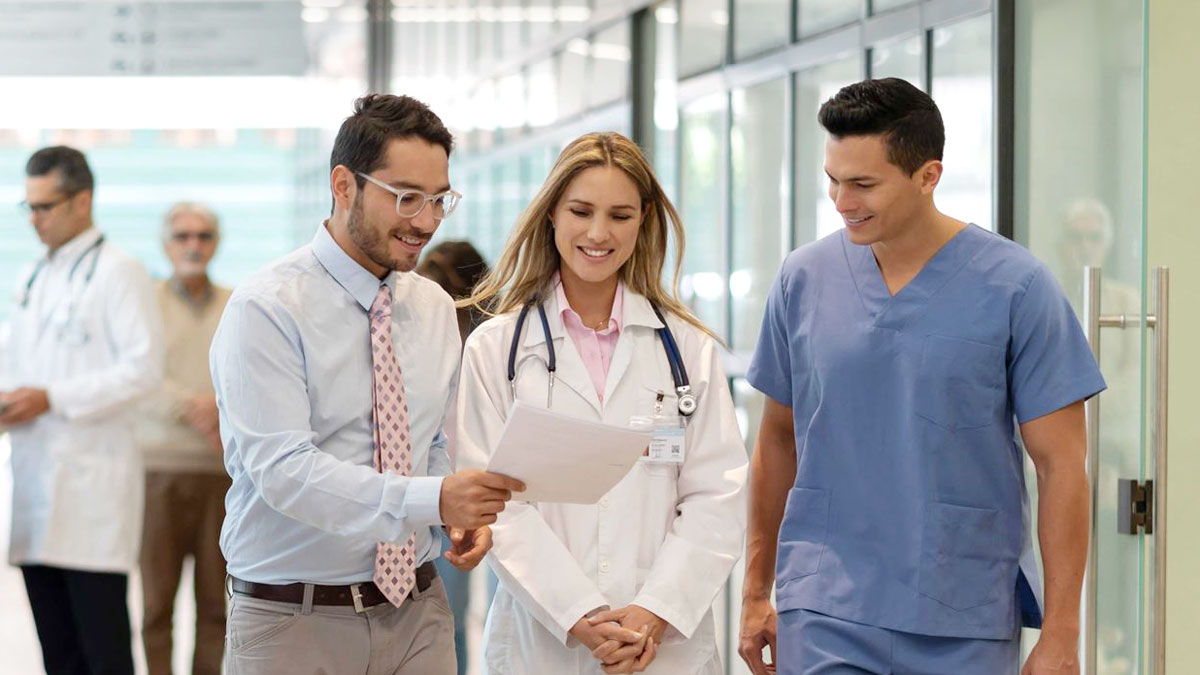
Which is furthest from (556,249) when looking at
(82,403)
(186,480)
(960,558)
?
(186,480)

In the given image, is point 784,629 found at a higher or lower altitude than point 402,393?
lower

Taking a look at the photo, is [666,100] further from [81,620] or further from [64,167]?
[81,620]

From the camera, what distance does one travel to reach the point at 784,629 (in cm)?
240

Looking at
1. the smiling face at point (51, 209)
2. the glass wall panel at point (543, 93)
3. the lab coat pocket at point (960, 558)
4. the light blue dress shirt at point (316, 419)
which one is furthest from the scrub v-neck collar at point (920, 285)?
the glass wall panel at point (543, 93)

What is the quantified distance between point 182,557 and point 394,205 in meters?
2.81

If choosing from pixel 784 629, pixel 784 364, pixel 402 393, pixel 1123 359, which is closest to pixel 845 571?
pixel 784 629

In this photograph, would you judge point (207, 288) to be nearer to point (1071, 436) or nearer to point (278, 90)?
point (278, 90)

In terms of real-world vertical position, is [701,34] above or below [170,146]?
above

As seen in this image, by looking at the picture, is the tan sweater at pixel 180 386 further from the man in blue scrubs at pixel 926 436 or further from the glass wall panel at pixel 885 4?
the man in blue scrubs at pixel 926 436

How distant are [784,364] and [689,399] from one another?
18cm

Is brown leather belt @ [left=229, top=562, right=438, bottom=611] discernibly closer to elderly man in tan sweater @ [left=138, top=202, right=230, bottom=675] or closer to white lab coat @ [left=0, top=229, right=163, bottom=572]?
white lab coat @ [left=0, top=229, right=163, bottom=572]

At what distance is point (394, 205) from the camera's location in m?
2.25

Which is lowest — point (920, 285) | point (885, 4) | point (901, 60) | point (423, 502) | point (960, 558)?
point (960, 558)

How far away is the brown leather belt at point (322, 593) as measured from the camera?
7.32ft
